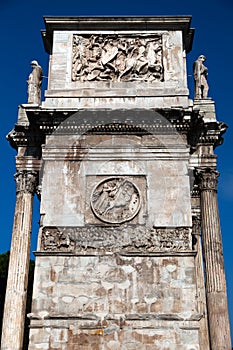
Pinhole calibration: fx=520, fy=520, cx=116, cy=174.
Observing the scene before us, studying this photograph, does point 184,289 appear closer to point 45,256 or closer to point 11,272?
point 45,256

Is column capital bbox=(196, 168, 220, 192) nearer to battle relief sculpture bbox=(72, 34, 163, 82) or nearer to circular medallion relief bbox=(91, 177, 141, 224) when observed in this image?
circular medallion relief bbox=(91, 177, 141, 224)

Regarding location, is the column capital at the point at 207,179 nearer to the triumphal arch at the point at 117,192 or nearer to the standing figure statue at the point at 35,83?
the triumphal arch at the point at 117,192

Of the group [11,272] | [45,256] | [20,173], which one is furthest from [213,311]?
[20,173]

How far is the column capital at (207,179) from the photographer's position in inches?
680

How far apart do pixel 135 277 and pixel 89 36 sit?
8662 millimetres

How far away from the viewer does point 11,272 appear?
16000 millimetres

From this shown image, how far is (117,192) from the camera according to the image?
15.8 meters

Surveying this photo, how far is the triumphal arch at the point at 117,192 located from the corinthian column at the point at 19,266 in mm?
33

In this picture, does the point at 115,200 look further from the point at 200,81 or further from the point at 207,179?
the point at 200,81

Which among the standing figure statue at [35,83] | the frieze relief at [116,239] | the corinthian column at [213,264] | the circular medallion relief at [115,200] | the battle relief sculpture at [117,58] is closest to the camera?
the frieze relief at [116,239]

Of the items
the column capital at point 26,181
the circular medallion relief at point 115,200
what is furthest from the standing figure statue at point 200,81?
the column capital at point 26,181

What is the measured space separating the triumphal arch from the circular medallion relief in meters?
A: 0.03

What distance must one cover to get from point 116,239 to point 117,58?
647 centimetres

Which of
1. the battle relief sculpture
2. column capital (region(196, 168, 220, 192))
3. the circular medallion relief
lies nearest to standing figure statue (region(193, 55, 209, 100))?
the battle relief sculpture
